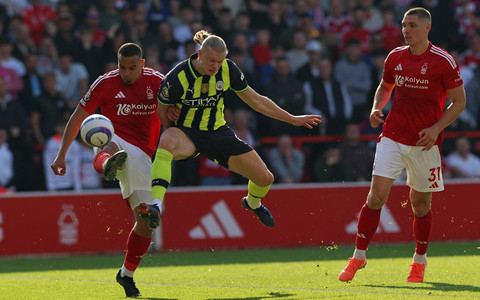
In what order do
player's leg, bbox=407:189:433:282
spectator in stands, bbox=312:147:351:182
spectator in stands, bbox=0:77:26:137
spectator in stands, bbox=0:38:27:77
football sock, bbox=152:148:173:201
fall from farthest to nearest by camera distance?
spectator in stands, bbox=0:38:27:77 < spectator in stands, bbox=312:147:351:182 < spectator in stands, bbox=0:77:26:137 < player's leg, bbox=407:189:433:282 < football sock, bbox=152:148:173:201

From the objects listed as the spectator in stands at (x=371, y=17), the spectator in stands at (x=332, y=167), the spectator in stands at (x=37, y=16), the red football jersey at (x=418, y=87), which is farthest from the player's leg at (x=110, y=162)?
the spectator in stands at (x=371, y=17)

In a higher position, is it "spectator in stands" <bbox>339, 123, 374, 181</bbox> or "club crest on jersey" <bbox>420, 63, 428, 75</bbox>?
"club crest on jersey" <bbox>420, 63, 428, 75</bbox>

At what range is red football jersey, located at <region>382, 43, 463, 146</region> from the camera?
26.4 feet

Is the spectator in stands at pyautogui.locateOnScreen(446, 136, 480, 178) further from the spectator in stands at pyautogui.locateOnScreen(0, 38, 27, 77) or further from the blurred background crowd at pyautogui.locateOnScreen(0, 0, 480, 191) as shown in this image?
the spectator in stands at pyautogui.locateOnScreen(0, 38, 27, 77)

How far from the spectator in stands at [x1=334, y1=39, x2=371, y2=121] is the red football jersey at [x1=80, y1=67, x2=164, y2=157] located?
7631mm

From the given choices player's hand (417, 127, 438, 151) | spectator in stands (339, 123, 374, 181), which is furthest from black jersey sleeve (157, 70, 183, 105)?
spectator in stands (339, 123, 374, 181)

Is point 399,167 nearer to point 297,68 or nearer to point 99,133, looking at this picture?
point 99,133

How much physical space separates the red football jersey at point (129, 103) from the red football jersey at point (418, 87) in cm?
228

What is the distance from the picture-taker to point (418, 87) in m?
8.16

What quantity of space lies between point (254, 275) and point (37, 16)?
25.9ft

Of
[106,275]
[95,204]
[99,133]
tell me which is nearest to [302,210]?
[95,204]

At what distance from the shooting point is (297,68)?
16062 mm

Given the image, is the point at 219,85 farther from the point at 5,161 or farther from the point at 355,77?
the point at 355,77

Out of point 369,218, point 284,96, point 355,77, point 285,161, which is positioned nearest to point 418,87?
point 369,218
